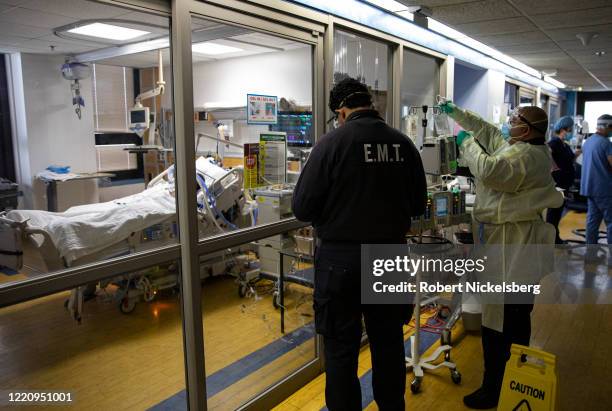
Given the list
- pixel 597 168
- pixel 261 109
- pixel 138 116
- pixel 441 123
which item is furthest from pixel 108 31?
pixel 597 168

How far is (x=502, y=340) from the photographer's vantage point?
255cm

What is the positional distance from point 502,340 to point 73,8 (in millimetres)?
2915

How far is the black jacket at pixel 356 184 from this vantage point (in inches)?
73.6

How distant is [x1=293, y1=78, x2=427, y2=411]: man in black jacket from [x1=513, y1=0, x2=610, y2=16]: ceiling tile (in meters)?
1.79

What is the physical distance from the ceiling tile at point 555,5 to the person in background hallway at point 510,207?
105cm

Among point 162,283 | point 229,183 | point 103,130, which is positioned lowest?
point 162,283

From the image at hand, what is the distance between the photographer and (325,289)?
195 centimetres

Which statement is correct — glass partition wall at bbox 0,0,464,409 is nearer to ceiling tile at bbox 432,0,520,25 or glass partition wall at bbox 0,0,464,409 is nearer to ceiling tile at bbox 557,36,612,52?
ceiling tile at bbox 432,0,520,25

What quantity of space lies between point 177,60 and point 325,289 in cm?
112

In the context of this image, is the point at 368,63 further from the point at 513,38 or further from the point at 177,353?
the point at 177,353

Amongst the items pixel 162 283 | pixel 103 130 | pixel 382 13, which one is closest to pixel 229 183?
pixel 162 283

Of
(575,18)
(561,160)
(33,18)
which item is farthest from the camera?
(561,160)

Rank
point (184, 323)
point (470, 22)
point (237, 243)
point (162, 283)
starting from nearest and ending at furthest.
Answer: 1. point (184, 323)
2. point (237, 243)
3. point (162, 283)
4. point (470, 22)

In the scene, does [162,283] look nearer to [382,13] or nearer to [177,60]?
[177,60]
